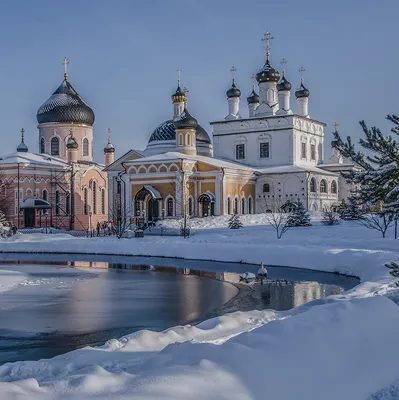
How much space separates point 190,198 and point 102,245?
10300 mm

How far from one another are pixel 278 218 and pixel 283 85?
11.8 meters

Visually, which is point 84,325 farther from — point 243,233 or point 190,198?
point 190,198

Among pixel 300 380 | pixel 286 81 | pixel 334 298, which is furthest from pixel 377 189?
pixel 286 81

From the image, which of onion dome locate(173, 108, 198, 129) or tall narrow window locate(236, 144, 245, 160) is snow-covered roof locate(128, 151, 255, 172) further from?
tall narrow window locate(236, 144, 245, 160)

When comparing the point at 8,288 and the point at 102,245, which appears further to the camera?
the point at 102,245

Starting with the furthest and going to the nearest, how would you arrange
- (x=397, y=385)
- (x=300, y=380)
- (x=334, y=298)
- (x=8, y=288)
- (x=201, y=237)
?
(x=201, y=237), (x=8, y=288), (x=334, y=298), (x=397, y=385), (x=300, y=380)

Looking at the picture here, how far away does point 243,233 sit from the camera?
78.8 feet

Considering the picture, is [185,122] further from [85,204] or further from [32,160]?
[32,160]

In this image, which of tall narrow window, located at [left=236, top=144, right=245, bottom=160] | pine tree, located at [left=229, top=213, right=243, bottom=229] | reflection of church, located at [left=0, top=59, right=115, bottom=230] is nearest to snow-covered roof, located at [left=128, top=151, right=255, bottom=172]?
tall narrow window, located at [left=236, top=144, right=245, bottom=160]

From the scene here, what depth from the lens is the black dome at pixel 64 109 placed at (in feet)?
130

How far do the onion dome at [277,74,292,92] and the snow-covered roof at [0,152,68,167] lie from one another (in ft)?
44.7

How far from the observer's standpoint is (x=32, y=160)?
3600 centimetres

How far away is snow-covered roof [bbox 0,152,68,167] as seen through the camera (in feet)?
115

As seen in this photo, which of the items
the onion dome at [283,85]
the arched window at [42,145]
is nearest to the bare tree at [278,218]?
the onion dome at [283,85]
